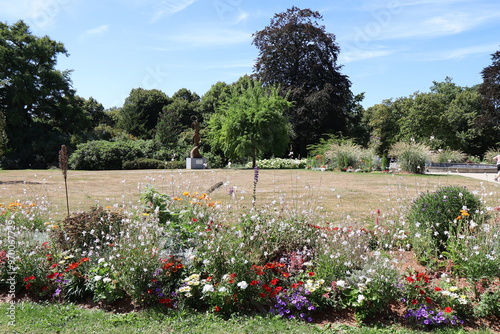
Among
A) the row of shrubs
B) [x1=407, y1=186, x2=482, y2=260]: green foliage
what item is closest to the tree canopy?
the row of shrubs

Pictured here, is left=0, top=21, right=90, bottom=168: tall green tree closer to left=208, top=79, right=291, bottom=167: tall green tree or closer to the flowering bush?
left=208, top=79, right=291, bottom=167: tall green tree

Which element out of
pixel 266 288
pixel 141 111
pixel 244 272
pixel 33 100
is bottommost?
pixel 266 288

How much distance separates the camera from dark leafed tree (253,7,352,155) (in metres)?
28.6

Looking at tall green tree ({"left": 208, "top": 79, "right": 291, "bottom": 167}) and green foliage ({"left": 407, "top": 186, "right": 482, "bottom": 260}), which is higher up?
tall green tree ({"left": 208, "top": 79, "right": 291, "bottom": 167})

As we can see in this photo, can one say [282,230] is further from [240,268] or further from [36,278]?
[36,278]

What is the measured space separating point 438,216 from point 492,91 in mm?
27296

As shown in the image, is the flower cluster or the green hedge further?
the green hedge

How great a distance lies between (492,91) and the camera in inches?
1044

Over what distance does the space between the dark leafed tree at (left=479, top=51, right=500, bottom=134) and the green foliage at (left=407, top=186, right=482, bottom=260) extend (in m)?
26.9

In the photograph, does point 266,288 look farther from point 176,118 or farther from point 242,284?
point 176,118

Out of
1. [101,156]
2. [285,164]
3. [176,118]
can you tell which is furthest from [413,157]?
[176,118]

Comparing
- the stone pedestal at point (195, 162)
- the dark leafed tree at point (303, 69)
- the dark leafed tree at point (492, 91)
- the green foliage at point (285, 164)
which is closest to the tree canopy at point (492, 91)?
the dark leafed tree at point (492, 91)

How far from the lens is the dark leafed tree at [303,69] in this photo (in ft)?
93.7

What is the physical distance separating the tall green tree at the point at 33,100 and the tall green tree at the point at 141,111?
9.30 meters
